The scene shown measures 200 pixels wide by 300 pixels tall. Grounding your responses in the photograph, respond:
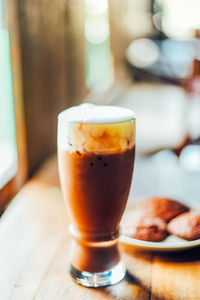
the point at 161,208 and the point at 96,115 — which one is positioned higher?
the point at 96,115

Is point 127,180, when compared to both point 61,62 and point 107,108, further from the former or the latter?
point 61,62

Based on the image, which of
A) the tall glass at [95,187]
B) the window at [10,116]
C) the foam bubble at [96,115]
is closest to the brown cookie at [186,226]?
the tall glass at [95,187]

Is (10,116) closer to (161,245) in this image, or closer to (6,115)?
(6,115)

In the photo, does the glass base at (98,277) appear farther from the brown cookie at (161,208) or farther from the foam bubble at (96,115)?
the foam bubble at (96,115)

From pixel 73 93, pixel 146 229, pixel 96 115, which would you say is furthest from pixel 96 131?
pixel 73 93

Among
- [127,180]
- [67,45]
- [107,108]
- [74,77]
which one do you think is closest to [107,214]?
[127,180]

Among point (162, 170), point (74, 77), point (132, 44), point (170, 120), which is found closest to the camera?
point (162, 170)
